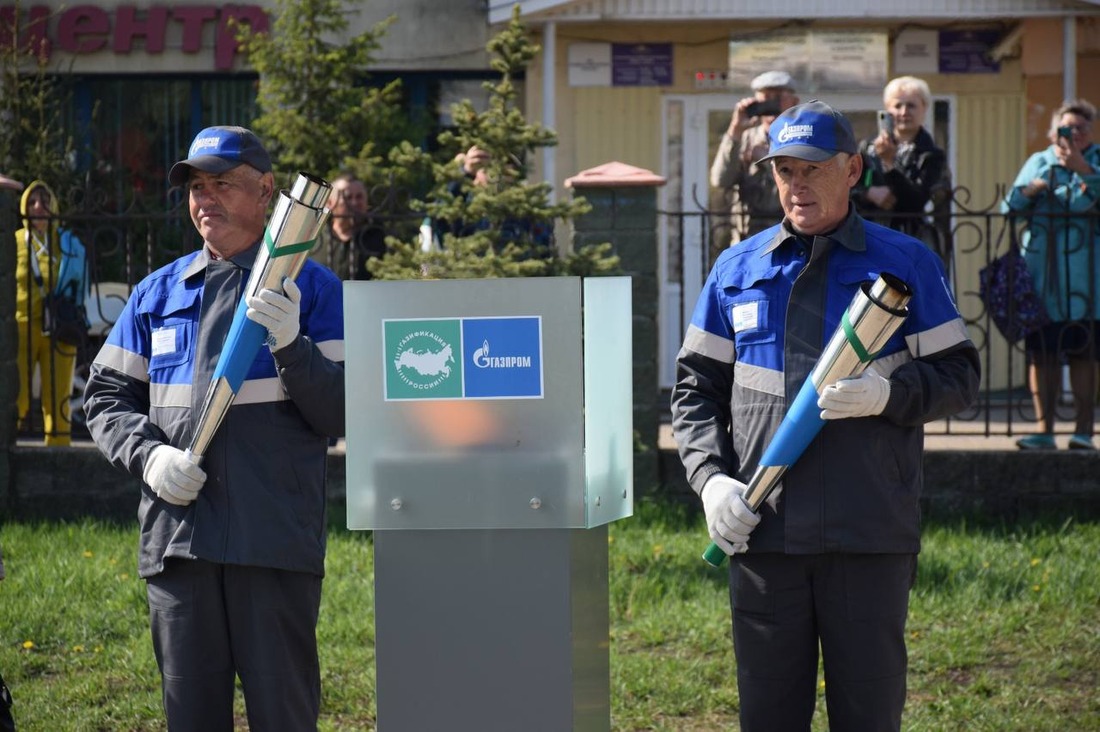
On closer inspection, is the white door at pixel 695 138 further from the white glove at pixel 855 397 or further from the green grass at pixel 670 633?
the white glove at pixel 855 397

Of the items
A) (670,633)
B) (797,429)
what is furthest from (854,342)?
(670,633)

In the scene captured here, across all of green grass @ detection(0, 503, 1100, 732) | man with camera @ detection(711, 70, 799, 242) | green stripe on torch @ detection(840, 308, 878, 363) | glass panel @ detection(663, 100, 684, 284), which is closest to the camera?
green stripe on torch @ detection(840, 308, 878, 363)

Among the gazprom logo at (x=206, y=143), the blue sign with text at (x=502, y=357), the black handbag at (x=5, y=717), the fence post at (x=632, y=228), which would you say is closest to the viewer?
the blue sign with text at (x=502, y=357)

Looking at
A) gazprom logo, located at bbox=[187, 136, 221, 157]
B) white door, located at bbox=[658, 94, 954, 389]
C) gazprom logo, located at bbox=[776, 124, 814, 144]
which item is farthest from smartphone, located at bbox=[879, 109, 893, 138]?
gazprom logo, located at bbox=[187, 136, 221, 157]

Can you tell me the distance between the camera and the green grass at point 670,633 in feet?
19.0

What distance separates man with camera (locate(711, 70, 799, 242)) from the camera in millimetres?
8641

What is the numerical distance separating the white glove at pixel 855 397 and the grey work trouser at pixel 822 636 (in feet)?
1.33

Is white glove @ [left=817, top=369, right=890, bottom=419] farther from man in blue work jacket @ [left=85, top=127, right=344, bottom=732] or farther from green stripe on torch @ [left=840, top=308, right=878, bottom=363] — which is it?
man in blue work jacket @ [left=85, top=127, right=344, bottom=732]

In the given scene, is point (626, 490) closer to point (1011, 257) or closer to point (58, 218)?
point (1011, 257)

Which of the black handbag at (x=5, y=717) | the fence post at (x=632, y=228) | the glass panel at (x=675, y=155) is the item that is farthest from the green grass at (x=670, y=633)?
the glass panel at (x=675, y=155)

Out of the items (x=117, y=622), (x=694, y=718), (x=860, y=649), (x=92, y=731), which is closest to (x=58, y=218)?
(x=117, y=622)

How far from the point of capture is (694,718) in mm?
5793

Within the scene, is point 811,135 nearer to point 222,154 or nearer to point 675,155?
point 222,154

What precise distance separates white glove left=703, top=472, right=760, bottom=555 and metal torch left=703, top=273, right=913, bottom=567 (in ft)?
0.11
